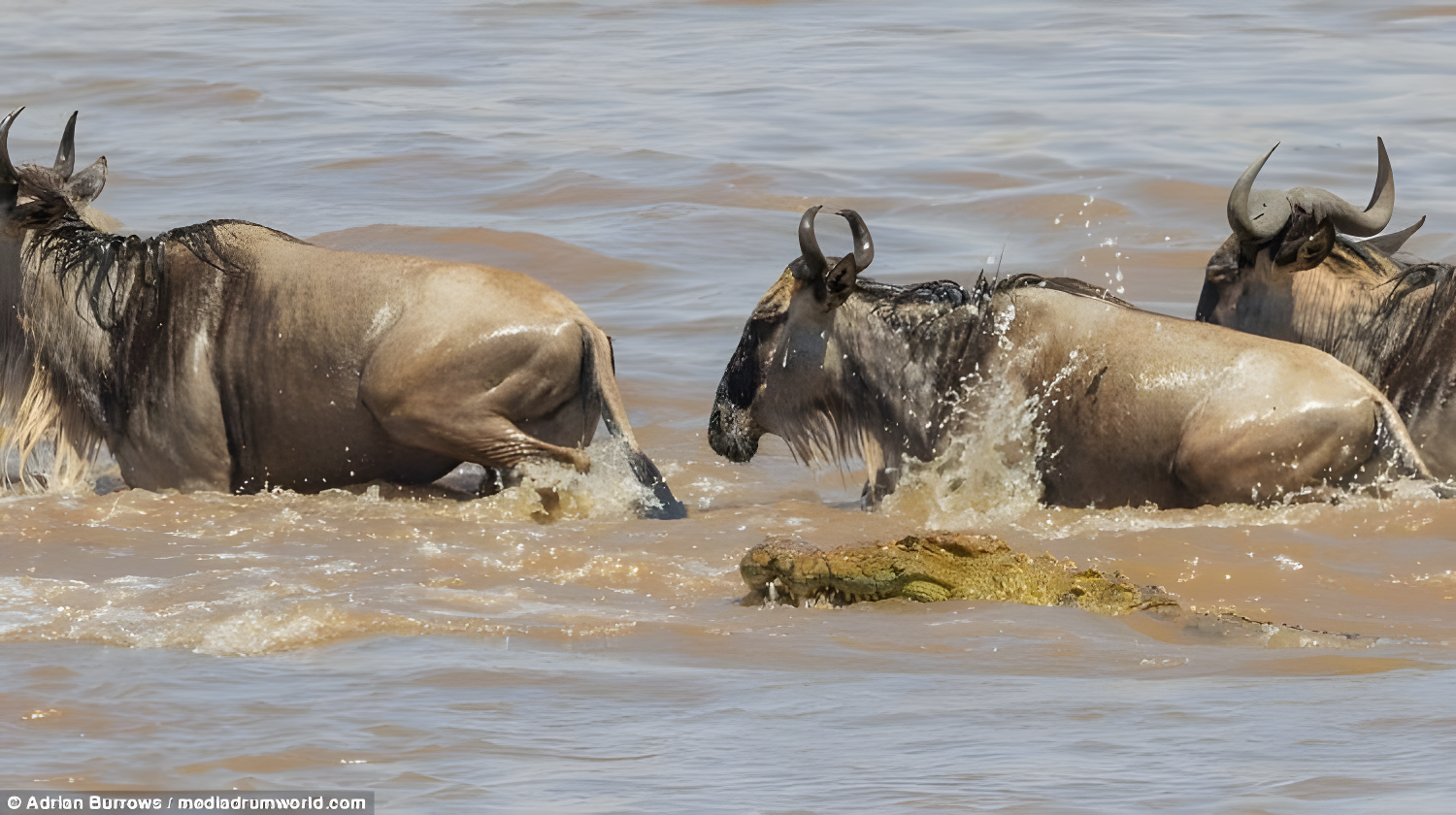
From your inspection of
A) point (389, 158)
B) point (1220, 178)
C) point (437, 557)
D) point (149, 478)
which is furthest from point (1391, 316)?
point (389, 158)

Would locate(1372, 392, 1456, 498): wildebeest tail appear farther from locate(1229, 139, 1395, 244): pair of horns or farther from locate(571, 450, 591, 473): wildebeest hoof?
locate(571, 450, 591, 473): wildebeest hoof

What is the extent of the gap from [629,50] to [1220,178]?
11.2 meters

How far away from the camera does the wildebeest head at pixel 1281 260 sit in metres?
8.73

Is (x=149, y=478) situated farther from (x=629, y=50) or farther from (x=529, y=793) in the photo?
(x=629, y=50)

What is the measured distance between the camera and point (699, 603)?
6.40 meters

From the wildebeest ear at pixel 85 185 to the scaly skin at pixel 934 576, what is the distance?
12.9 ft

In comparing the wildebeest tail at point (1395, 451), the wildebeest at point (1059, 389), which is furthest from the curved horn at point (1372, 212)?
the wildebeest tail at point (1395, 451)

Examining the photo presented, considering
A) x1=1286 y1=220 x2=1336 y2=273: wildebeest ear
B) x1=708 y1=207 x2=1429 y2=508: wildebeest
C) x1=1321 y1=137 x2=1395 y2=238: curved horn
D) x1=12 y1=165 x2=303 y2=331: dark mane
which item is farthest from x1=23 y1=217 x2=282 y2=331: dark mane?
x1=1321 y1=137 x2=1395 y2=238: curved horn

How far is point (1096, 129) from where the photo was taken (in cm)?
2016

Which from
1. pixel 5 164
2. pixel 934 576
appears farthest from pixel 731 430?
pixel 5 164

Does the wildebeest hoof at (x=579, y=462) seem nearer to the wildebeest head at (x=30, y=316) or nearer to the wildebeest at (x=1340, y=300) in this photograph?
the wildebeest head at (x=30, y=316)

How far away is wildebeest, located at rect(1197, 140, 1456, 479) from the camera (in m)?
8.49

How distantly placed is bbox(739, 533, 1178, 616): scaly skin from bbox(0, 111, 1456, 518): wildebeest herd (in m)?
1.81

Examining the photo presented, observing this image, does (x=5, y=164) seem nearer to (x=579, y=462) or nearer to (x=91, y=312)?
(x=91, y=312)
